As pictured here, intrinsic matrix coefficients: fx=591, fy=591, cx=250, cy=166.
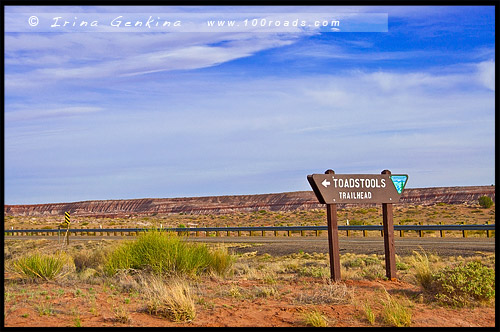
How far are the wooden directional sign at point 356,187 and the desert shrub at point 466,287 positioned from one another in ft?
8.02

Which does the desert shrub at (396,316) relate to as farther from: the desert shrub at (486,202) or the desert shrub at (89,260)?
the desert shrub at (486,202)

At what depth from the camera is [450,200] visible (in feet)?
425

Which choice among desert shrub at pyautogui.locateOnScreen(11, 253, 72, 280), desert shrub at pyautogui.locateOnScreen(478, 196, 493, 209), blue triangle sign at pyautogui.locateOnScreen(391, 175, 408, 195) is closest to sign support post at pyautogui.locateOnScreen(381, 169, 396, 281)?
blue triangle sign at pyautogui.locateOnScreen(391, 175, 408, 195)

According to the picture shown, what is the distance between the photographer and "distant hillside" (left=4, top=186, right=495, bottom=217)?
132 m

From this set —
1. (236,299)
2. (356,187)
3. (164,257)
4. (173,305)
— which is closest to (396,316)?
(236,299)

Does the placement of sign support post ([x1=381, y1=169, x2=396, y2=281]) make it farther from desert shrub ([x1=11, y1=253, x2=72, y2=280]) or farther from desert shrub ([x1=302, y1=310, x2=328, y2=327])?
desert shrub ([x1=11, y1=253, x2=72, y2=280])

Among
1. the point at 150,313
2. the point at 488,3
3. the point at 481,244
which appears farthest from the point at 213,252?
the point at 481,244

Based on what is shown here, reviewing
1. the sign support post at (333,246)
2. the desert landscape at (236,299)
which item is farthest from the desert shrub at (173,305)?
the sign support post at (333,246)

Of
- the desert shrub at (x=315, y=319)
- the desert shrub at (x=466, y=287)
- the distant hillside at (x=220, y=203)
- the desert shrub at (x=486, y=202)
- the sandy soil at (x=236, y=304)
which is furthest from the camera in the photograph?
the distant hillside at (x=220, y=203)

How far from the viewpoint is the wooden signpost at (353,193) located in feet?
39.9

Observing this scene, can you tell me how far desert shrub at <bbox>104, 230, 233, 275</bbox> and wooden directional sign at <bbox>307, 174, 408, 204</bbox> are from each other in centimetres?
311

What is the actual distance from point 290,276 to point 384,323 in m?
5.41

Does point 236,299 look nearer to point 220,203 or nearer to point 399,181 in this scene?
point 399,181
